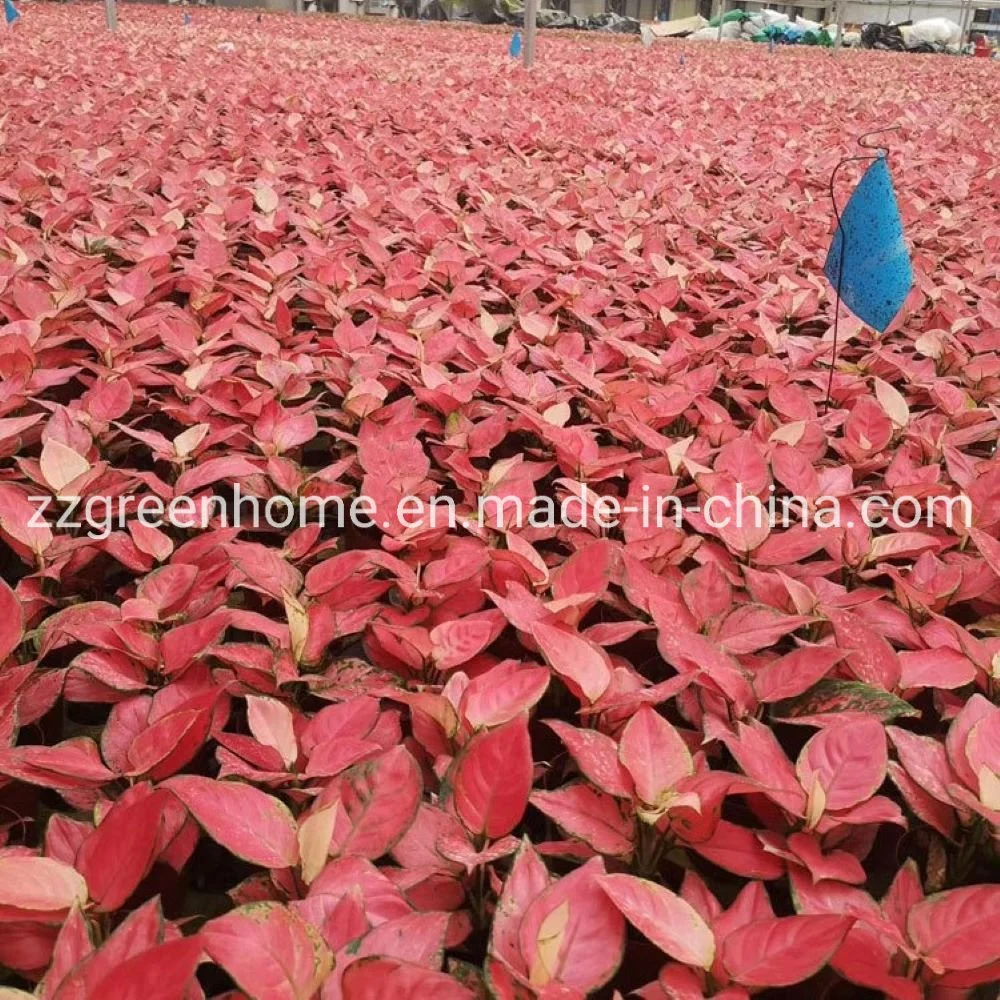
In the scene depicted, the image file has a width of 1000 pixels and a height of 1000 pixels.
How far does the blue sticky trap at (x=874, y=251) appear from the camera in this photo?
1.41 m

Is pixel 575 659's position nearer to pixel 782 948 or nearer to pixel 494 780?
pixel 494 780

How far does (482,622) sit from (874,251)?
2.89 feet

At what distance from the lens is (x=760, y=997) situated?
0.75 metres

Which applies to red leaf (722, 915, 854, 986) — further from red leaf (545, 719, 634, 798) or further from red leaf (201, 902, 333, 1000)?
red leaf (201, 902, 333, 1000)

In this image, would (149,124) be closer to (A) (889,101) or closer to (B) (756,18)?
(A) (889,101)

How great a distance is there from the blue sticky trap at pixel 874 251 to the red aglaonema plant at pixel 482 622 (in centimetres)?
16

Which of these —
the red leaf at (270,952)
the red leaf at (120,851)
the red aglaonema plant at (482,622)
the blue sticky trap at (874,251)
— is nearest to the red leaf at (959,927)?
the red aglaonema plant at (482,622)

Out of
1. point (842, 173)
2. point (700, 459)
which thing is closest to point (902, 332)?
point (700, 459)

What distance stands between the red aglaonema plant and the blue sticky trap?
0.16 metres

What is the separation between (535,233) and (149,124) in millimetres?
2174

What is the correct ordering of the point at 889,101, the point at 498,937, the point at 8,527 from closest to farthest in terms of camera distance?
the point at 498,937, the point at 8,527, the point at 889,101

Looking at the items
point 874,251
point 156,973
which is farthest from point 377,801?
point 874,251

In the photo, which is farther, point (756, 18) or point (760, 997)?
point (756, 18)

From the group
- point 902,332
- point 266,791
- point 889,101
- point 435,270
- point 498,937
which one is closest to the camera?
point 498,937
